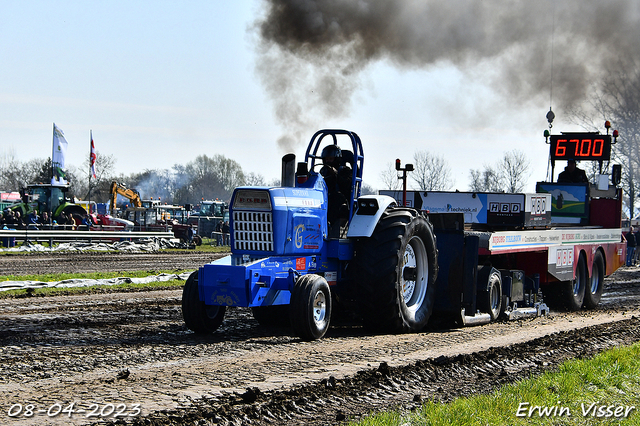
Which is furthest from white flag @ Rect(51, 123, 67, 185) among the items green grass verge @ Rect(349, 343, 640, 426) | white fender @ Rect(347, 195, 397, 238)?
green grass verge @ Rect(349, 343, 640, 426)

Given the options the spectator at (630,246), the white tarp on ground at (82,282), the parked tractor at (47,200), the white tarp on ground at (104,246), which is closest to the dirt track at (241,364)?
the white tarp on ground at (82,282)

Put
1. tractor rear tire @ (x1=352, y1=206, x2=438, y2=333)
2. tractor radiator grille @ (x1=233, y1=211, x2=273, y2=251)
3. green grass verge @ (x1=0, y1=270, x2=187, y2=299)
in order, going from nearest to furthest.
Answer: tractor radiator grille @ (x1=233, y1=211, x2=273, y2=251), tractor rear tire @ (x1=352, y1=206, x2=438, y2=333), green grass verge @ (x1=0, y1=270, x2=187, y2=299)

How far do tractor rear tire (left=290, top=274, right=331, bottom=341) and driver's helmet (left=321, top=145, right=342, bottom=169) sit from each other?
6.26 feet

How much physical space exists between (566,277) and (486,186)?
33120 mm

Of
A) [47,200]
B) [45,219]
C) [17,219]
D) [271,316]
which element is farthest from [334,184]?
[47,200]

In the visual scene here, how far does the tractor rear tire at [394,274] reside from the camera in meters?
9.12

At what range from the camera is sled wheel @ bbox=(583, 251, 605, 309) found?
14.4 meters

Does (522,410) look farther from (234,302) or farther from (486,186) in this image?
(486,186)

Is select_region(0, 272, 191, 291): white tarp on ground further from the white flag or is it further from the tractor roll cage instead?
the white flag

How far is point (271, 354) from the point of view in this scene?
747 cm

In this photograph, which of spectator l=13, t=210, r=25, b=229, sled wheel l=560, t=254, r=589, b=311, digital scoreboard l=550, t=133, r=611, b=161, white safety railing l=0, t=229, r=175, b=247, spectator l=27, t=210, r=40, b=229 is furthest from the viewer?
spectator l=27, t=210, r=40, b=229

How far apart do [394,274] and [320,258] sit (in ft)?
3.16

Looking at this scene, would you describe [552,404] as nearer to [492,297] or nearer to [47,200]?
[492,297]

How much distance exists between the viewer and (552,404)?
5.75m
